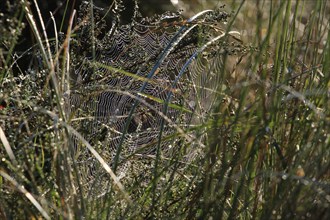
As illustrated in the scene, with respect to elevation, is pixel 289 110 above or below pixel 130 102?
above

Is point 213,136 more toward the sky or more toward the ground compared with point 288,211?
more toward the sky

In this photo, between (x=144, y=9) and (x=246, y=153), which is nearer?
(x=246, y=153)

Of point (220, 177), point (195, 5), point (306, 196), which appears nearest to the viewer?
point (306, 196)

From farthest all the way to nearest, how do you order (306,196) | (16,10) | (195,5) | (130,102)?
(195,5)
(130,102)
(16,10)
(306,196)

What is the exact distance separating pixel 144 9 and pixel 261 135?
351 cm

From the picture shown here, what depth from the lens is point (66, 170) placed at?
1501 mm

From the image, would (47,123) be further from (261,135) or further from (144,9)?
(144,9)

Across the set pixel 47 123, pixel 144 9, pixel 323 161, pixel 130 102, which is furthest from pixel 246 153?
pixel 144 9

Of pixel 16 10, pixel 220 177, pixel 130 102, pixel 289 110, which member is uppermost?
pixel 16 10

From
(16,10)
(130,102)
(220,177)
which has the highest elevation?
(16,10)

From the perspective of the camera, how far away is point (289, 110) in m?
1.69

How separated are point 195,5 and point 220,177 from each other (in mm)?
4305

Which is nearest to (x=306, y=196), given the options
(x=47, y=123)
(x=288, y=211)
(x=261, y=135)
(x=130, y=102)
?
(x=288, y=211)

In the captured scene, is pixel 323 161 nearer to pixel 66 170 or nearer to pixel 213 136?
pixel 213 136
